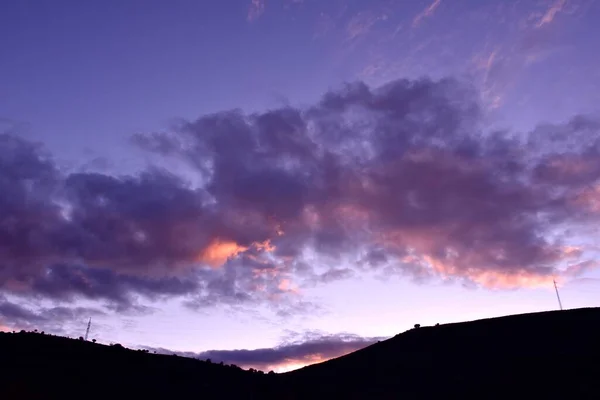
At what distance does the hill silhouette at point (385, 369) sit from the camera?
37.4m

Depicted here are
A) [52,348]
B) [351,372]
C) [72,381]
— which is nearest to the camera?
[72,381]

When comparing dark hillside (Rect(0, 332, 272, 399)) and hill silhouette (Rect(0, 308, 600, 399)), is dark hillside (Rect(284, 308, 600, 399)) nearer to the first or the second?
hill silhouette (Rect(0, 308, 600, 399))

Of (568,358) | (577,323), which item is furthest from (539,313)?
(568,358)

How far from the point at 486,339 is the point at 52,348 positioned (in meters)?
37.7

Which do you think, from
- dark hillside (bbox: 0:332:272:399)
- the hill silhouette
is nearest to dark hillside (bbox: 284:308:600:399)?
the hill silhouette

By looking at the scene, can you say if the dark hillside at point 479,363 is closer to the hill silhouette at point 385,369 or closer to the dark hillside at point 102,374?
the hill silhouette at point 385,369

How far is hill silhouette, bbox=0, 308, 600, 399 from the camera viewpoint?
37.4 meters

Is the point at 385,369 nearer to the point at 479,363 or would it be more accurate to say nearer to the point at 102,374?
the point at 479,363

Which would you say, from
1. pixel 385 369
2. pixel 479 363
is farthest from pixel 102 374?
pixel 479 363

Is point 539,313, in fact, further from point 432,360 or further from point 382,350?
point 382,350

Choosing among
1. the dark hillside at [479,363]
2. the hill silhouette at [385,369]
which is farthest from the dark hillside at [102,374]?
the dark hillside at [479,363]

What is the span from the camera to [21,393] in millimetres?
37594

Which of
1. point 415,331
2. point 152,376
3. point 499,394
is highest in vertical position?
→ point 415,331

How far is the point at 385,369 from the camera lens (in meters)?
47.7
